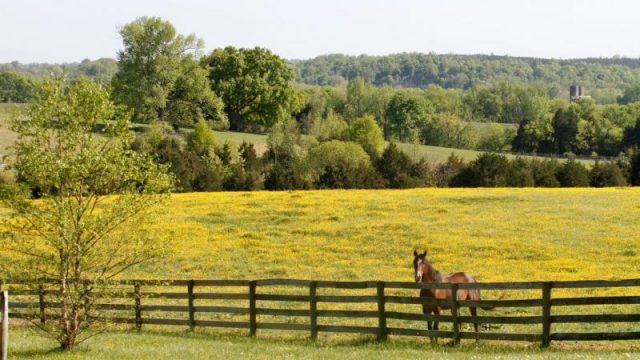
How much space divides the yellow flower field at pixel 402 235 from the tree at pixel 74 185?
12.6 meters

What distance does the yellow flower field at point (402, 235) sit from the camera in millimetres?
37344

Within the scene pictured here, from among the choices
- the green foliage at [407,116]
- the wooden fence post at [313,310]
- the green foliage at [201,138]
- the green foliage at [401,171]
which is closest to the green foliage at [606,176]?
the green foliage at [401,171]

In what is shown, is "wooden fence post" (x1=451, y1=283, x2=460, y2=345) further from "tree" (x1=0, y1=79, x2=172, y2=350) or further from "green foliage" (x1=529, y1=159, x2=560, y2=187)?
"green foliage" (x1=529, y1=159, x2=560, y2=187)

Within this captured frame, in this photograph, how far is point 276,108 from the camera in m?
125

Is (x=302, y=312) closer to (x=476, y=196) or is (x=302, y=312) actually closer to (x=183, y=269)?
(x=183, y=269)

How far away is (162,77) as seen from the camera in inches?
4414

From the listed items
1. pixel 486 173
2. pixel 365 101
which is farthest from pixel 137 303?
pixel 365 101

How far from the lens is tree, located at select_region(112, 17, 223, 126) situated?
111m

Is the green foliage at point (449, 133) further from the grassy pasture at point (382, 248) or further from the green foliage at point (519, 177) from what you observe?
the grassy pasture at point (382, 248)

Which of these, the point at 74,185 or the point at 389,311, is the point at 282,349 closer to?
the point at 389,311

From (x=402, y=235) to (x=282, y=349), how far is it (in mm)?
23530

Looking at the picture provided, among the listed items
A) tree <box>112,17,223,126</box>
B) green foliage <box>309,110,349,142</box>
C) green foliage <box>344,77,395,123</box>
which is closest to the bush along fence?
tree <box>112,17,223,126</box>

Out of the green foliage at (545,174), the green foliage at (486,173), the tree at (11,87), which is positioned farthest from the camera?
the tree at (11,87)

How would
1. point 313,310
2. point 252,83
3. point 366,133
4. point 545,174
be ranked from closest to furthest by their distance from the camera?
point 313,310 < point 545,174 < point 252,83 < point 366,133
